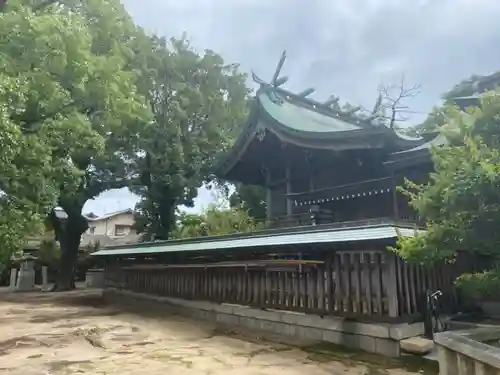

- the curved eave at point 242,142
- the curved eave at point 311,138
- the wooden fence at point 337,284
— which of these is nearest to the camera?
the wooden fence at point 337,284

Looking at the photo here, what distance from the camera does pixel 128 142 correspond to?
73.2 ft

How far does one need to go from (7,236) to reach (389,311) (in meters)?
8.13

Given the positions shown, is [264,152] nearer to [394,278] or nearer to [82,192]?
[394,278]

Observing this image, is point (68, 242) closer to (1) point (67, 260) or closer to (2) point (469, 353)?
(1) point (67, 260)

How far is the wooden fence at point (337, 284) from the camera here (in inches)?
303

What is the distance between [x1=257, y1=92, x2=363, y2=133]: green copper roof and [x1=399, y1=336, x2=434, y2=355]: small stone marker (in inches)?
289

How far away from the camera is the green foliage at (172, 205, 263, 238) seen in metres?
19.9

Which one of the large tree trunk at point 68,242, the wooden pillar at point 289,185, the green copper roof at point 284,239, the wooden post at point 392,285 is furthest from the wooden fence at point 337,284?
the large tree trunk at point 68,242

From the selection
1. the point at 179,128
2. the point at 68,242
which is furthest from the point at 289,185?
the point at 68,242

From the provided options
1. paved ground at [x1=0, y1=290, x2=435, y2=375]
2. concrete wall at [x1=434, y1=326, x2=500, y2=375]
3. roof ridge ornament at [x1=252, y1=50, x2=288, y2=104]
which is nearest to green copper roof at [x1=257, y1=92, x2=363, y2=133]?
roof ridge ornament at [x1=252, y1=50, x2=288, y2=104]

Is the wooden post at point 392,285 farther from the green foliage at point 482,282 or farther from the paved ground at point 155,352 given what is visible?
the green foliage at point 482,282

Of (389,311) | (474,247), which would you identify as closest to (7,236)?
(389,311)

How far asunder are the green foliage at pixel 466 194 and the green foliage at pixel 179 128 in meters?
18.9

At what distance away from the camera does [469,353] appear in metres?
4.05
